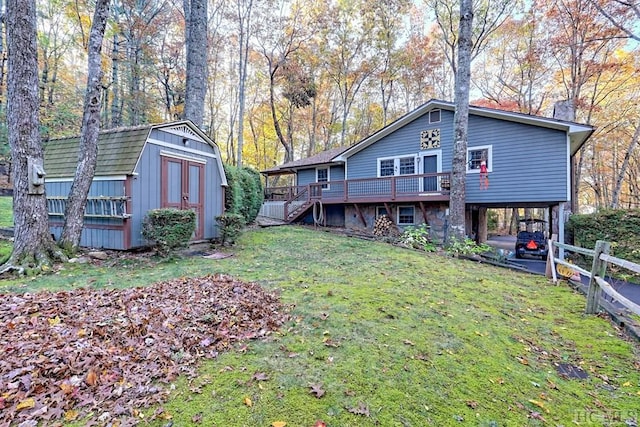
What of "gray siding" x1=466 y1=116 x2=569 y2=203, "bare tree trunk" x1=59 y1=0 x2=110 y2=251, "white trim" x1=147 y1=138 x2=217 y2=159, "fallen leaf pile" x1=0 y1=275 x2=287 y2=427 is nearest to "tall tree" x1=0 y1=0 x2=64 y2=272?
"bare tree trunk" x1=59 y1=0 x2=110 y2=251

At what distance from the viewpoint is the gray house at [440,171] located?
11.5 metres

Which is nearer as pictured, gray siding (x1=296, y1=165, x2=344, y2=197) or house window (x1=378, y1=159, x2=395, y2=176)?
house window (x1=378, y1=159, x2=395, y2=176)

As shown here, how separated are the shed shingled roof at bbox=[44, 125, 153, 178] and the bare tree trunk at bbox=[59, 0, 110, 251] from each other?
0.48 m

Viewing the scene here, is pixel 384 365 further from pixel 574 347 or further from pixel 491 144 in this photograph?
pixel 491 144

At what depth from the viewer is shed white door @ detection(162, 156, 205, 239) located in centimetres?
790

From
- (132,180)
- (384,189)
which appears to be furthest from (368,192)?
(132,180)

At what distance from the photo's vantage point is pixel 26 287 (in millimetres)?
4875

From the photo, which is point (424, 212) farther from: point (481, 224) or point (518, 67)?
point (518, 67)

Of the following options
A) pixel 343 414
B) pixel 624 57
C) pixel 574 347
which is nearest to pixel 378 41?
pixel 624 57

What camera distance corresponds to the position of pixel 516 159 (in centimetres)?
1202

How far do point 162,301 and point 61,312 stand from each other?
1018 millimetres

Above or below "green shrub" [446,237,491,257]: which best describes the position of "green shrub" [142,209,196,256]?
above

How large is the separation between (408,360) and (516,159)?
11762 millimetres

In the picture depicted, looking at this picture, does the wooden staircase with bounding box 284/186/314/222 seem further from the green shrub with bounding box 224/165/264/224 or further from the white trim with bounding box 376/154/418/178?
the white trim with bounding box 376/154/418/178
